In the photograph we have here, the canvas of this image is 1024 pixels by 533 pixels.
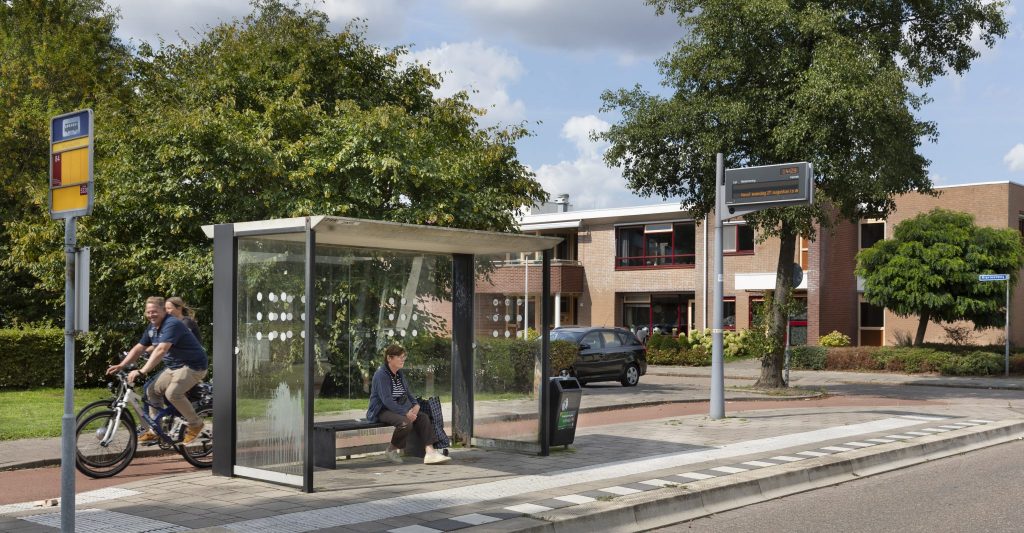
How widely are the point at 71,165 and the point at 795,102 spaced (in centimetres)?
1711

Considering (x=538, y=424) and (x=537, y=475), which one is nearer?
(x=537, y=475)

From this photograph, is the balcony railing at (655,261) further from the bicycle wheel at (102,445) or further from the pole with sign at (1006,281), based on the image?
the bicycle wheel at (102,445)

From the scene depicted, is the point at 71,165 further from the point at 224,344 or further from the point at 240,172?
the point at 240,172

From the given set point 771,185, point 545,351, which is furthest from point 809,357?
point 545,351

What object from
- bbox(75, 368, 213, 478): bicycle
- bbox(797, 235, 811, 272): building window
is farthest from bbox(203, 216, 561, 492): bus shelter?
bbox(797, 235, 811, 272): building window

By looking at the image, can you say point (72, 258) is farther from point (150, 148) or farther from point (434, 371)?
point (150, 148)

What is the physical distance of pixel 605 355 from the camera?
2547cm

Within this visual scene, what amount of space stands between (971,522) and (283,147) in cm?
1357

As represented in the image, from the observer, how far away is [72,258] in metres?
6.10

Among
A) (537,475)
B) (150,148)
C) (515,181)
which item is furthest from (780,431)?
(150,148)

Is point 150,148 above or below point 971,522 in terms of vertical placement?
above

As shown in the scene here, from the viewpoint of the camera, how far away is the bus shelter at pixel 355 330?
30.1 ft

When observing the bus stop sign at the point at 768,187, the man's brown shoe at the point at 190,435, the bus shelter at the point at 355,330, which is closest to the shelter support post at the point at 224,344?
the bus shelter at the point at 355,330

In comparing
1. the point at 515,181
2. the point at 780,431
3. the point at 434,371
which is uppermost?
the point at 515,181
